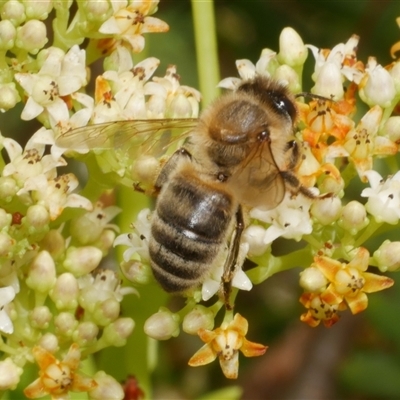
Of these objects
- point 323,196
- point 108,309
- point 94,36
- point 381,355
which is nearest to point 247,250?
point 323,196

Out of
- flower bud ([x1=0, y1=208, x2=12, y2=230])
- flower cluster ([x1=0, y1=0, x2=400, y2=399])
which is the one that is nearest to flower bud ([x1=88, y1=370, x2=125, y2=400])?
flower cluster ([x1=0, y1=0, x2=400, y2=399])

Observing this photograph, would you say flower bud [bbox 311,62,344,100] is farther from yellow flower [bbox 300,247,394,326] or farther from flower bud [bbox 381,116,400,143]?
yellow flower [bbox 300,247,394,326]

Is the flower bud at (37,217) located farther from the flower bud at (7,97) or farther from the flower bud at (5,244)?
the flower bud at (7,97)

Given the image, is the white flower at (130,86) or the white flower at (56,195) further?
the white flower at (130,86)

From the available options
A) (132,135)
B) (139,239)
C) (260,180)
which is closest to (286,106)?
(260,180)

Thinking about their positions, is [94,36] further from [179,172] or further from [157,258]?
[157,258]

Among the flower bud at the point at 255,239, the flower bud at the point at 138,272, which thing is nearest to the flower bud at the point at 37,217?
the flower bud at the point at 138,272
